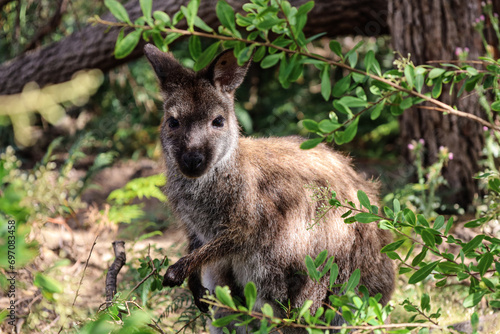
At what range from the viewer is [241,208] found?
3510 mm

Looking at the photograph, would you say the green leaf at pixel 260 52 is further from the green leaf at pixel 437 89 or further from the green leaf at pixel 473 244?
the green leaf at pixel 473 244

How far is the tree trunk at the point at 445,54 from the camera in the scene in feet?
18.0

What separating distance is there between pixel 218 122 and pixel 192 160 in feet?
1.35

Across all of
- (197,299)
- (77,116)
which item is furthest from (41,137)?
(197,299)

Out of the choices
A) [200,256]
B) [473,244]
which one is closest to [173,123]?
[200,256]

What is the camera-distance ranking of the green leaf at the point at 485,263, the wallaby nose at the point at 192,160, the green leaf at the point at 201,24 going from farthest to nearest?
the wallaby nose at the point at 192,160 < the green leaf at the point at 485,263 < the green leaf at the point at 201,24

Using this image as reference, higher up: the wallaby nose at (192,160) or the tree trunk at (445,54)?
the wallaby nose at (192,160)

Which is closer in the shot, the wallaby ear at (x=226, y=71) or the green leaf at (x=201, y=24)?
the green leaf at (x=201, y=24)

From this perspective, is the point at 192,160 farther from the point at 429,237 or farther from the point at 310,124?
the point at 429,237

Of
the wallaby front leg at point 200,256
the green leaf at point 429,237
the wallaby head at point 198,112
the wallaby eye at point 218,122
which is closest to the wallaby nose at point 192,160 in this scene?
the wallaby head at point 198,112

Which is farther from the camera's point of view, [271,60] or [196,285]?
[196,285]

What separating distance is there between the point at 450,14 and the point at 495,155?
154 centimetres

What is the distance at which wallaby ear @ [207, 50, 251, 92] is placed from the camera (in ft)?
11.5

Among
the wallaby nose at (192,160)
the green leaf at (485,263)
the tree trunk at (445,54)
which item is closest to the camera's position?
the green leaf at (485,263)
